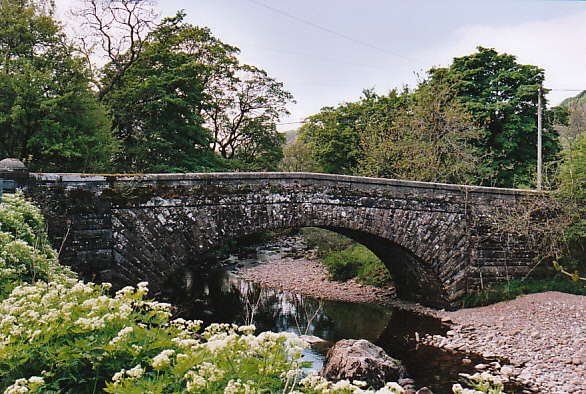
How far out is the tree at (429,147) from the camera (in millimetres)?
16453

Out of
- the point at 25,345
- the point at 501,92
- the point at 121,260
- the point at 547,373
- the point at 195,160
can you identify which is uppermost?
the point at 501,92

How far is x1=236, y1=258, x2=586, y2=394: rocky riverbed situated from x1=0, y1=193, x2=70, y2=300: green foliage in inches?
320

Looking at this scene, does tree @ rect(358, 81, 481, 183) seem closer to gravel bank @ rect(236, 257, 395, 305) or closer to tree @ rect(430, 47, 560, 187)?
tree @ rect(430, 47, 560, 187)

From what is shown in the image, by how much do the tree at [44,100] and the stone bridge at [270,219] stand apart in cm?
675

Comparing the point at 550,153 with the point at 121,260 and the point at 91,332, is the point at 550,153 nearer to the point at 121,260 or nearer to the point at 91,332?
the point at 121,260

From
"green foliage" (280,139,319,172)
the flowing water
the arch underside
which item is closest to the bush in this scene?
the flowing water

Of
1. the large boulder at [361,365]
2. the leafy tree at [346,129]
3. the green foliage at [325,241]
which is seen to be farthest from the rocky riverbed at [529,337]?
the leafy tree at [346,129]

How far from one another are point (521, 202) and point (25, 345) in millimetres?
13108

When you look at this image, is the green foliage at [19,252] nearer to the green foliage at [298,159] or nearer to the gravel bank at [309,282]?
the gravel bank at [309,282]

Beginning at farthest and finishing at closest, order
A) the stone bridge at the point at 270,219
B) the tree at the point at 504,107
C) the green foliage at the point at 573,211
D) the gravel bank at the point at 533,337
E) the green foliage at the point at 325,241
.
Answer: the green foliage at the point at 325,241
the tree at the point at 504,107
the green foliage at the point at 573,211
the gravel bank at the point at 533,337
the stone bridge at the point at 270,219

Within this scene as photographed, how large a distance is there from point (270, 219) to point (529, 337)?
6.79 meters

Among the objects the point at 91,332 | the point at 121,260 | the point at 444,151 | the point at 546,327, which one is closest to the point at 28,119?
the point at 121,260

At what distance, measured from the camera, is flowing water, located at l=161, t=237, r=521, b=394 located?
853 cm

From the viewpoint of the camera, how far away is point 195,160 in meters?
17.9
